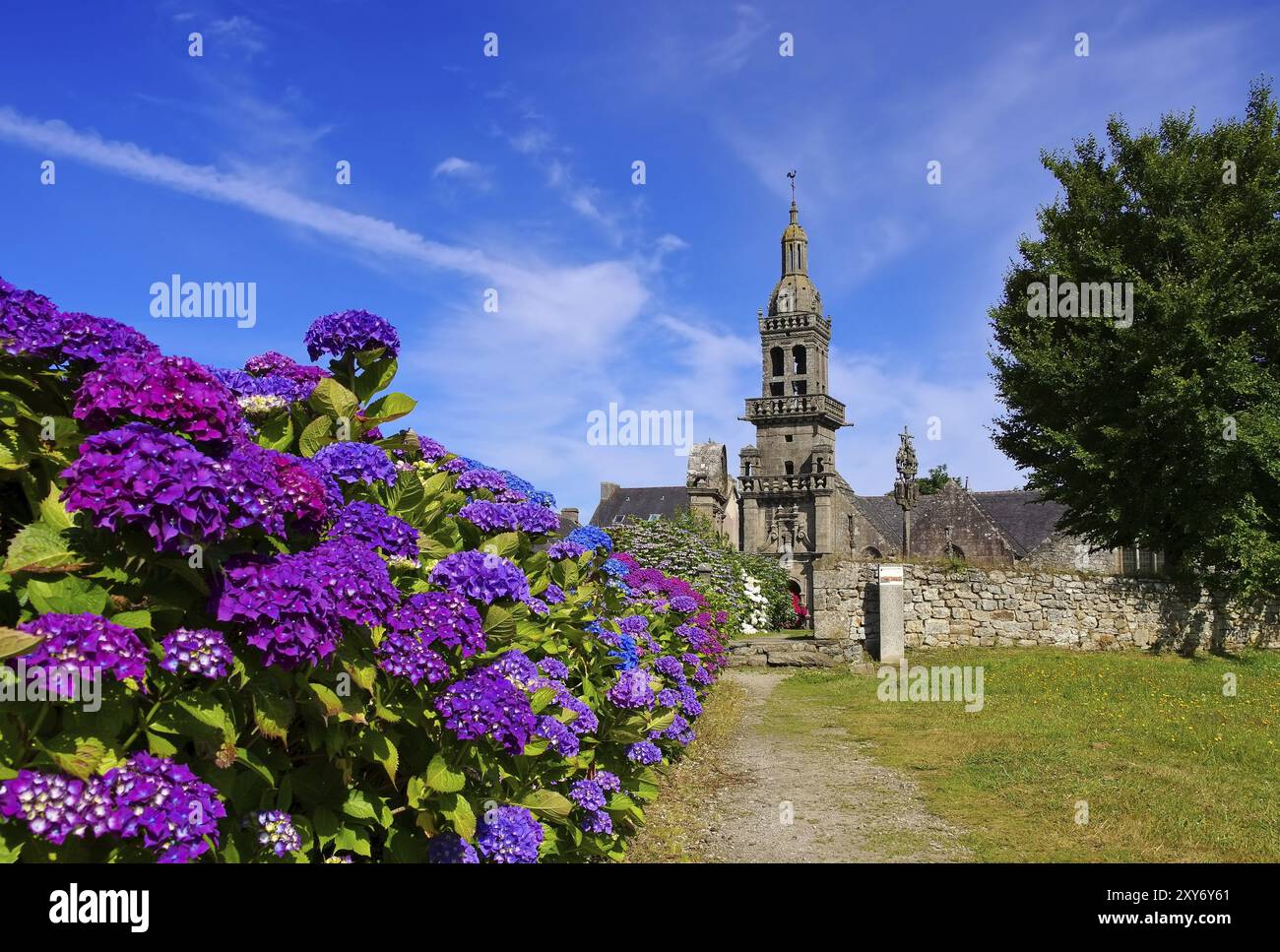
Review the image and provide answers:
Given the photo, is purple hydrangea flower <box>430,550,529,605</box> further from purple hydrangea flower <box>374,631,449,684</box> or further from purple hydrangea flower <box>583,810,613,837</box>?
purple hydrangea flower <box>583,810,613,837</box>

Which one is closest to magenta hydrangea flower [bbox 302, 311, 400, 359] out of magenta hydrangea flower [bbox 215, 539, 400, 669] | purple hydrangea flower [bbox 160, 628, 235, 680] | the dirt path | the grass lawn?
magenta hydrangea flower [bbox 215, 539, 400, 669]

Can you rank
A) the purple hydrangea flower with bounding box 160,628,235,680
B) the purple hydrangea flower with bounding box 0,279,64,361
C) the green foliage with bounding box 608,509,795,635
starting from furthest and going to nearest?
the green foliage with bounding box 608,509,795,635, the purple hydrangea flower with bounding box 0,279,64,361, the purple hydrangea flower with bounding box 160,628,235,680

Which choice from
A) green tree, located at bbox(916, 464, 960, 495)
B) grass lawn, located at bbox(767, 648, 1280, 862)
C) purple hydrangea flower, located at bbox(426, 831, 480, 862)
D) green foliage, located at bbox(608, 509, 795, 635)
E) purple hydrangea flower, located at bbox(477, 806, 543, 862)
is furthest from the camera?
green tree, located at bbox(916, 464, 960, 495)

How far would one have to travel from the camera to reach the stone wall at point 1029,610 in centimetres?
1848

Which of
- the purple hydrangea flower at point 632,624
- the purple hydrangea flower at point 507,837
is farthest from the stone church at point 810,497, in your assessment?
the purple hydrangea flower at point 507,837

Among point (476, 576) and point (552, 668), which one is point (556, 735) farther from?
point (476, 576)

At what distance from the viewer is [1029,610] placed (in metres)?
18.6

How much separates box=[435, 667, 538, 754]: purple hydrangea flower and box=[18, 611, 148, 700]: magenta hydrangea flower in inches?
52.1

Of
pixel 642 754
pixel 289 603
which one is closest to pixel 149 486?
pixel 289 603

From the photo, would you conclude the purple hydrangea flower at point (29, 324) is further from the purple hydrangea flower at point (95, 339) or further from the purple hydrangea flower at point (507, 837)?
the purple hydrangea flower at point (507, 837)

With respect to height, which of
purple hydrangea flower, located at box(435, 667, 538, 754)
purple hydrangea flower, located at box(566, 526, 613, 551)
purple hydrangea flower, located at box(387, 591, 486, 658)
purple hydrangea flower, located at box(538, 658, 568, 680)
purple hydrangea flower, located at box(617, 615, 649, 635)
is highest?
purple hydrangea flower, located at box(566, 526, 613, 551)

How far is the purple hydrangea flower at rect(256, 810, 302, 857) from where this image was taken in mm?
2695

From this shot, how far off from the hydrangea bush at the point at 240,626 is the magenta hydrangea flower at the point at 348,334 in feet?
0.04
